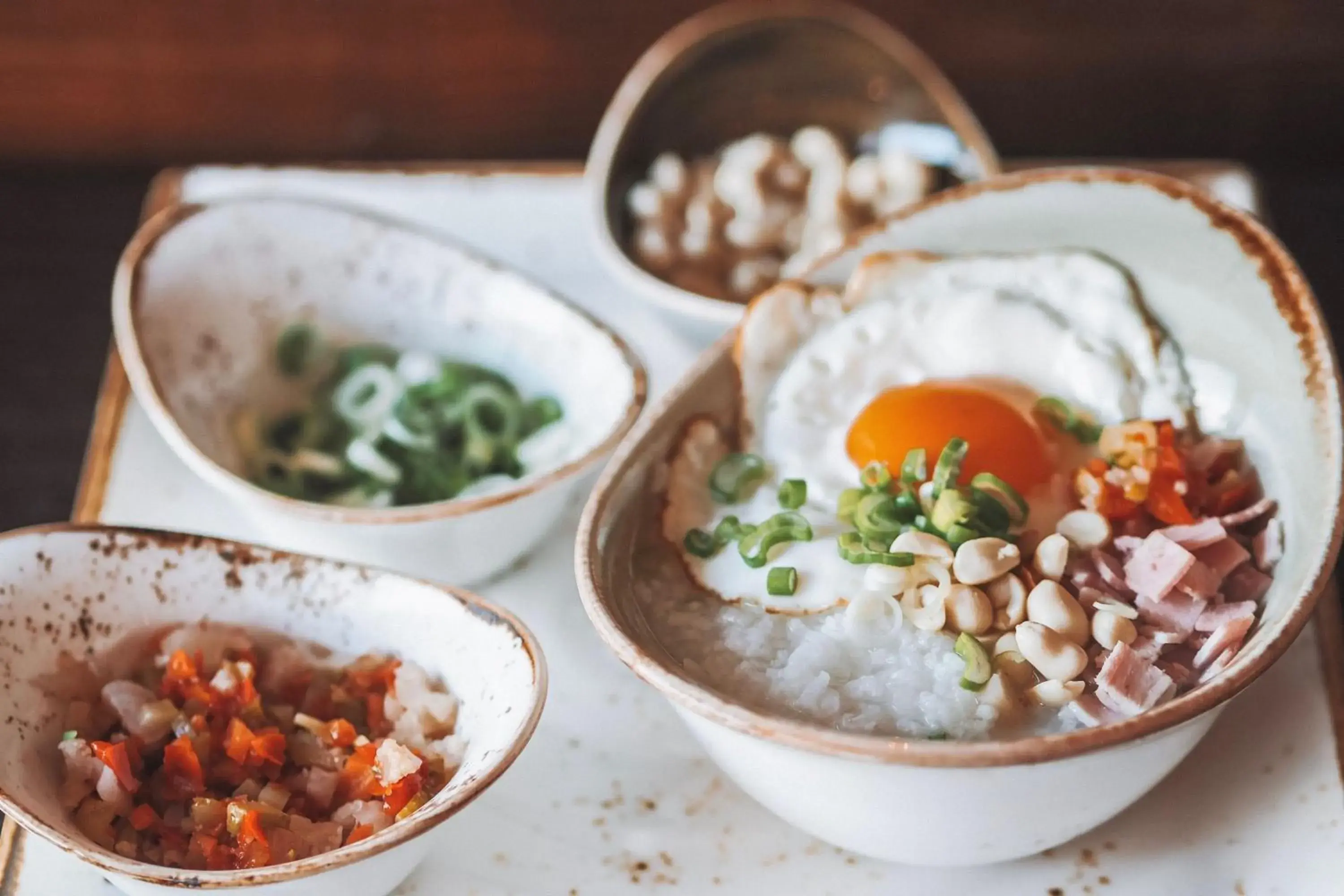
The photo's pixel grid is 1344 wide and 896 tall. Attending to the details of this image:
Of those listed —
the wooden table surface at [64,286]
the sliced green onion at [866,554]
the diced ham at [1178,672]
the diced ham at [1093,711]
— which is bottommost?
the wooden table surface at [64,286]

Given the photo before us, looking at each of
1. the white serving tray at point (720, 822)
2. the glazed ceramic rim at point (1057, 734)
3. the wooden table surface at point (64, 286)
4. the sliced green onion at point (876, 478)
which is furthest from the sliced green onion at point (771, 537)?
the wooden table surface at point (64, 286)

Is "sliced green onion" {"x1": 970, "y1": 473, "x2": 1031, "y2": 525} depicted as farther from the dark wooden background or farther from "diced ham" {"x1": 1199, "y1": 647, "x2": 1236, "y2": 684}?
the dark wooden background

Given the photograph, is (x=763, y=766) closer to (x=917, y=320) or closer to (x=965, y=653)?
(x=965, y=653)

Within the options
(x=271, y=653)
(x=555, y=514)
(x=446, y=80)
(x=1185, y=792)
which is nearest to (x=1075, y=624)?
(x=1185, y=792)

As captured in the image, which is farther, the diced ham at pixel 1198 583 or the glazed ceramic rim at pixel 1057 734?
the diced ham at pixel 1198 583

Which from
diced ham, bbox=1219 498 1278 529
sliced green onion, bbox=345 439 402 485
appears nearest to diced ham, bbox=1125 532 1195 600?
diced ham, bbox=1219 498 1278 529

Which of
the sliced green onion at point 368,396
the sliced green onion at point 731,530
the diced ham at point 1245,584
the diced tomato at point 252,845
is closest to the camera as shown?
the diced tomato at point 252,845

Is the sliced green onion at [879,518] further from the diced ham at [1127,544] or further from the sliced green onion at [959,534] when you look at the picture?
the diced ham at [1127,544]

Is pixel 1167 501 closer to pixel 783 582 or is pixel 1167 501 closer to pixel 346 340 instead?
pixel 783 582
